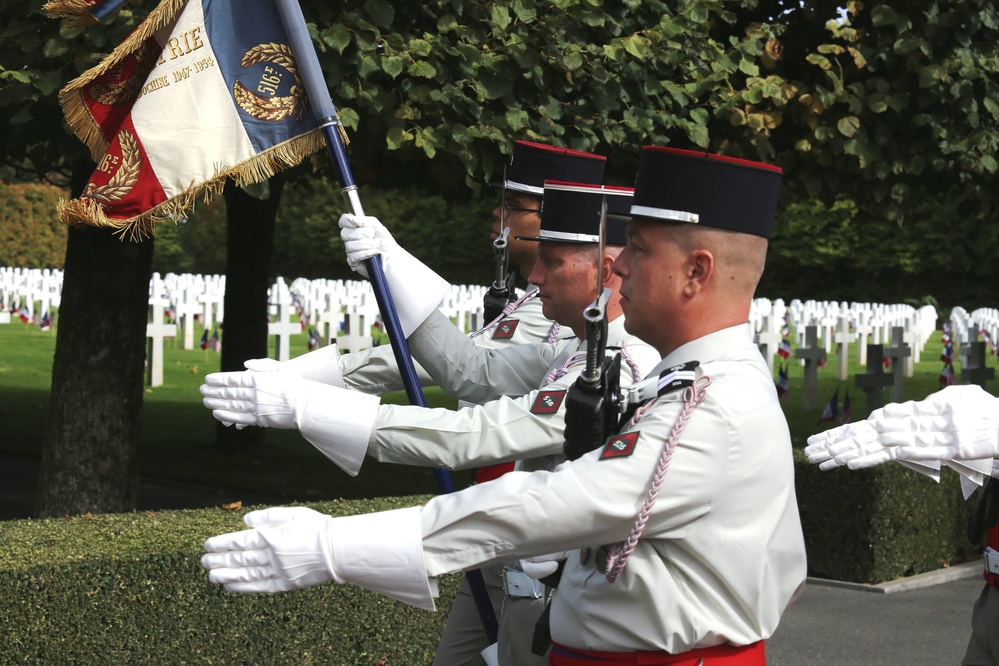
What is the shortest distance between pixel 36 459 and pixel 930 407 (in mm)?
10986

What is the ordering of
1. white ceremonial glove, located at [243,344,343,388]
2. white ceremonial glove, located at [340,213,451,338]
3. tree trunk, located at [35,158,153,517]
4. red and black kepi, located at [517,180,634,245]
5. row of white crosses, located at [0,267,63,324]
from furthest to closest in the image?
row of white crosses, located at [0,267,63,324], tree trunk, located at [35,158,153,517], white ceremonial glove, located at [243,344,343,388], white ceremonial glove, located at [340,213,451,338], red and black kepi, located at [517,180,634,245]

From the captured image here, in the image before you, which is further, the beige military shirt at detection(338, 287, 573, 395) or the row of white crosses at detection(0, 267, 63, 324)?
the row of white crosses at detection(0, 267, 63, 324)

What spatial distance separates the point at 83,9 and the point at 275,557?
8.25ft

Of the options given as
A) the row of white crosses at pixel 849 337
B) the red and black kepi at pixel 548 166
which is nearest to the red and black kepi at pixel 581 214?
the red and black kepi at pixel 548 166

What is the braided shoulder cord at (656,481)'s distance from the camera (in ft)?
7.16

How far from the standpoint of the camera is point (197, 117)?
13.3ft

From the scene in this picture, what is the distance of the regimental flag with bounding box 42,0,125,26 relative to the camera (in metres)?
3.95

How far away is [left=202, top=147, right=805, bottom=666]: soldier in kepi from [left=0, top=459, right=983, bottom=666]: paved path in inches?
181

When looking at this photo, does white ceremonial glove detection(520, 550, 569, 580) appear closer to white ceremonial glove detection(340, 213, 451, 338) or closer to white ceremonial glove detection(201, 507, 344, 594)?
white ceremonial glove detection(201, 507, 344, 594)

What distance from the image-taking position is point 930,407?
9.05ft

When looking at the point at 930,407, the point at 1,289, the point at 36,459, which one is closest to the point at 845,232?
the point at 1,289

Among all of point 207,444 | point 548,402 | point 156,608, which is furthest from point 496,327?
point 207,444

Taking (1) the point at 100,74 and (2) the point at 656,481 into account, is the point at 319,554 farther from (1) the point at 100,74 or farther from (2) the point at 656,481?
(1) the point at 100,74

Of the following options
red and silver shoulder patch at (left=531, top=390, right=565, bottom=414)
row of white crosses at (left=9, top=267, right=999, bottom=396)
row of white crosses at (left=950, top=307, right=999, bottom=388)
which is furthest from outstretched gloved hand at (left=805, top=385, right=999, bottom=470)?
row of white crosses at (left=9, top=267, right=999, bottom=396)
